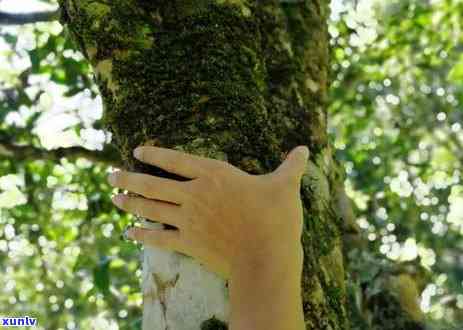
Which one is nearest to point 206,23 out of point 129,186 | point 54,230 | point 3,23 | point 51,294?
point 129,186

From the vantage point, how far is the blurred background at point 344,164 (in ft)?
15.6

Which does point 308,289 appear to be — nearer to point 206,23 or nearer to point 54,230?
point 206,23

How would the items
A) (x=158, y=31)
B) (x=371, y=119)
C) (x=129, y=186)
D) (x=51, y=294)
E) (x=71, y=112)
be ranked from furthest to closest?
(x=371, y=119) < (x=51, y=294) < (x=71, y=112) < (x=158, y=31) < (x=129, y=186)

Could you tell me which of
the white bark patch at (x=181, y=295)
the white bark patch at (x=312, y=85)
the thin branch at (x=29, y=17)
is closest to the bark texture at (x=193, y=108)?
the white bark patch at (x=181, y=295)

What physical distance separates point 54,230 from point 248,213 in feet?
15.5

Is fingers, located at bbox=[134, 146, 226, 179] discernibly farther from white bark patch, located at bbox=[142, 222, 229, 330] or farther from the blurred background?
the blurred background

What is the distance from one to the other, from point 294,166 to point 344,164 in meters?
4.24

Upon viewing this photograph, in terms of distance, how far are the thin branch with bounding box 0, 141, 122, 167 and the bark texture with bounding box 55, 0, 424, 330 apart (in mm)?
1921

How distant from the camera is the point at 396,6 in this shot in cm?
690

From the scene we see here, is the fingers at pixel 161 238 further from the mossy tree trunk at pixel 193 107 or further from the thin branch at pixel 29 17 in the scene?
the thin branch at pixel 29 17

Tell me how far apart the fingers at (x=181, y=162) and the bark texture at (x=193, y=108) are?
0.19 feet

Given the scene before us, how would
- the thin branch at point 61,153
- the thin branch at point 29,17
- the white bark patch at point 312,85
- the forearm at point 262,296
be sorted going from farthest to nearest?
the thin branch at point 61,153
the thin branch at point 29,17
the white bark patch at point 312,85
the forearm at point 262,296

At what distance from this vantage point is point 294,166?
4.95ft

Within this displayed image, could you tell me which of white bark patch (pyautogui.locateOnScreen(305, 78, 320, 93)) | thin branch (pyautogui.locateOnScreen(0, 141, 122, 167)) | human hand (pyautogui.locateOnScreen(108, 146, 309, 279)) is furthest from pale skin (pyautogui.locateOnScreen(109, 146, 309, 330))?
thin branch (pyautogui.locateOnScreen(0, 141, 122, 167))
